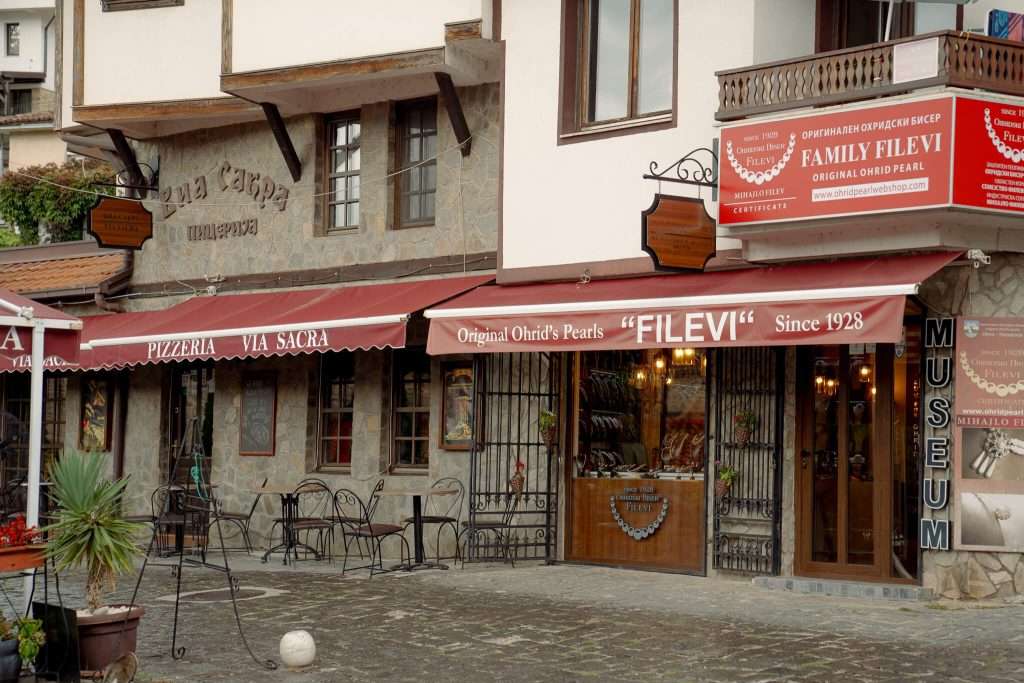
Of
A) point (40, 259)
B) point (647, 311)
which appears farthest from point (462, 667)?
point (40, 259)

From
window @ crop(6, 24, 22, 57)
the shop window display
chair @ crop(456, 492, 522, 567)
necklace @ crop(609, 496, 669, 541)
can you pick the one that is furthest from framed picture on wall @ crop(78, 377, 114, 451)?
window @ crop(6, 24, 22, 57)

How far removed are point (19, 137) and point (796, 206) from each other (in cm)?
4775

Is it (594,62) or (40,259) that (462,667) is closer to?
(594,62)

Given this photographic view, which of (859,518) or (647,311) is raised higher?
(647,311)

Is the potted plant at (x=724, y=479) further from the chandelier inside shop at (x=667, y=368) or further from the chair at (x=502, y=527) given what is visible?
the chair at (x=502, y=527)

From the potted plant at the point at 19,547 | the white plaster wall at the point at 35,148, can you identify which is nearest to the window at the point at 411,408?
the potted plant at the point at 19,547

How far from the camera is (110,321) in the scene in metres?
19.2

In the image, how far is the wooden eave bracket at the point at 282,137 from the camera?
17.4 m

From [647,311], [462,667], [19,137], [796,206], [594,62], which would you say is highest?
[19,137]

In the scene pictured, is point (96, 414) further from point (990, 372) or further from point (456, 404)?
point (990, 372)

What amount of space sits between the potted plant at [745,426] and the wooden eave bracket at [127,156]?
10074mm

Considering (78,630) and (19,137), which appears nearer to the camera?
(78,630)

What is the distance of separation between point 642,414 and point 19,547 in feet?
24.7

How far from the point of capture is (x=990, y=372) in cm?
1194
